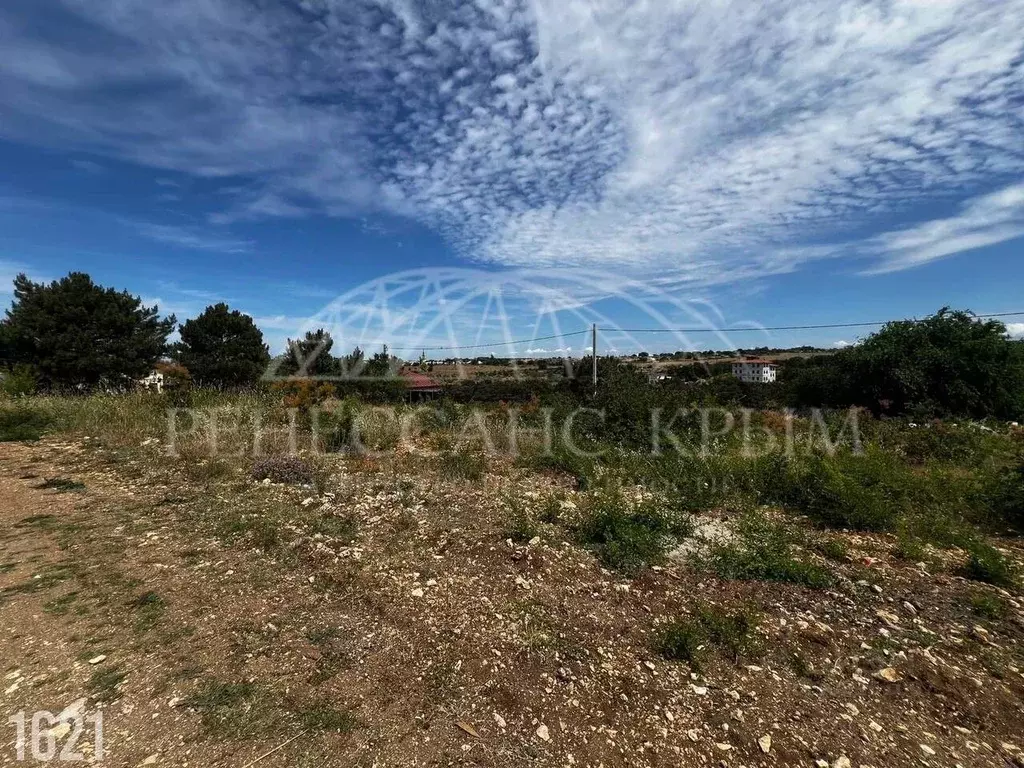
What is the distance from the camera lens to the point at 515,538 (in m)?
4.04

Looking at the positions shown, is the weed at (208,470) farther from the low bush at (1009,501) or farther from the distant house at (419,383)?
the distant house at (419,383)

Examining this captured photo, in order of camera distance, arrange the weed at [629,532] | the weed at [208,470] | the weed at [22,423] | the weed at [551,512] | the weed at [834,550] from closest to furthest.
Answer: the weed at [629,532] → the weed at [834,550] → the weed at [551,512] → the weed at [208,470] → the weed at [22,423]

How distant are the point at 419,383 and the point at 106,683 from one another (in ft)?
65.9

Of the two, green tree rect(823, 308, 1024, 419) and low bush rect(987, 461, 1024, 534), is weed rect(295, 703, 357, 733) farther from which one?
green tree rect(823, 308, 1024, 419)

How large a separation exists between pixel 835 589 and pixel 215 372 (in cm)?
2823

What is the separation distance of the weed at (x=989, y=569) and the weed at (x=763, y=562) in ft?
3.80

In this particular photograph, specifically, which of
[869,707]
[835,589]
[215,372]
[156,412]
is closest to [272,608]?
[869,707]

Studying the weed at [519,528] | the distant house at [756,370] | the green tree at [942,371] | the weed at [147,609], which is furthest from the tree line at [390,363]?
the weed at [147,609]

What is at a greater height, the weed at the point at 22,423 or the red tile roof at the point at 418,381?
the red tile roof at the point at 418,381

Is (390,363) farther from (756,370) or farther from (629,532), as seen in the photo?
(756,370)

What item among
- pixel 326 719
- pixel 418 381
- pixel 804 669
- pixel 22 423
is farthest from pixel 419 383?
pixel 804 669

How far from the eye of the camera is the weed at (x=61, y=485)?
5.15 m

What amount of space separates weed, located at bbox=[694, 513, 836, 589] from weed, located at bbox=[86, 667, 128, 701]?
3492 mm

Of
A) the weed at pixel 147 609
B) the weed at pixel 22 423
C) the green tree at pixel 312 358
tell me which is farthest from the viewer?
the green tree at pixel 312 358
